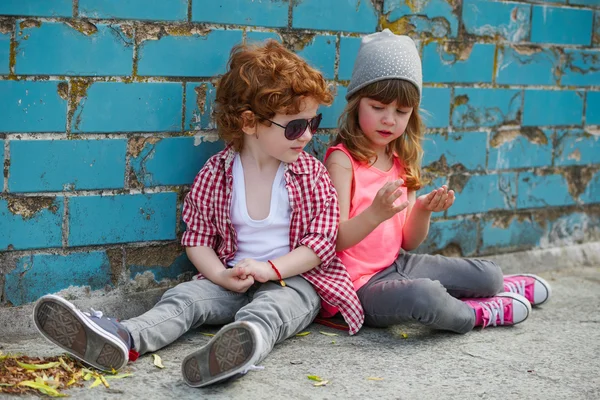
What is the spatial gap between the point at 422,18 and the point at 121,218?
5.49 feet

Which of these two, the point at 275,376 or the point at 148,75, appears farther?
the point at 148,75

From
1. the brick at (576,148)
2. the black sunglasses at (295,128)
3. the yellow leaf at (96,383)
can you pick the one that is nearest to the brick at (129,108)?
the black sunglasses at (295,128)

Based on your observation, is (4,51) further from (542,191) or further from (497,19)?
(542,191)

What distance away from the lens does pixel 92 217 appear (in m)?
3.16

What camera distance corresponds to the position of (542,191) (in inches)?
178

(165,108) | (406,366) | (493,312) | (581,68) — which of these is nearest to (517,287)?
(493,312)

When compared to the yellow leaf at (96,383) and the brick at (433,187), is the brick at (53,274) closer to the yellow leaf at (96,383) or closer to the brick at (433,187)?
the yellow leaf at (96,383)

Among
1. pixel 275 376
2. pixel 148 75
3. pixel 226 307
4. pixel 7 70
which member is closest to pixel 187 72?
pixel 148 75

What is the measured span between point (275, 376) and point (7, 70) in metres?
1.37

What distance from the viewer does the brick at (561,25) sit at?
14.2ft

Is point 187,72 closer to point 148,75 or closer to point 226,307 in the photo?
point 148,75

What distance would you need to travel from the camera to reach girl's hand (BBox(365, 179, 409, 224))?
10.1ft

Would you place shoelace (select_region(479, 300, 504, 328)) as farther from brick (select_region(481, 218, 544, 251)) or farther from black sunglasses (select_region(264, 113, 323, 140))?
black sunglasses (select_region(264, 113, 323, 140))

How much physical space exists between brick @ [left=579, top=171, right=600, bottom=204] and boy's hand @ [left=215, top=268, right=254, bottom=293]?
2.38 metres
